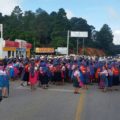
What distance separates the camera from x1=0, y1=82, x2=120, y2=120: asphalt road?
14.3 m

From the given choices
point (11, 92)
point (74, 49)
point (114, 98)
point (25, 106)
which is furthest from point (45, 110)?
point (74, 49)

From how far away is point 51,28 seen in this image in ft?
497

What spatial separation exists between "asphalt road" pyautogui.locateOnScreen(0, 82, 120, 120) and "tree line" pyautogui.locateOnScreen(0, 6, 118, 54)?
9103 centimetres

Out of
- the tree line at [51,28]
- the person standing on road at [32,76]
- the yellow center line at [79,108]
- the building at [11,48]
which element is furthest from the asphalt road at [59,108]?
the tree line at [51,28]

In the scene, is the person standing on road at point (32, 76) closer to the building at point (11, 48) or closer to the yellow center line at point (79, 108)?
the yellow center line at point (79, 108)

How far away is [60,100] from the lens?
19.4 m

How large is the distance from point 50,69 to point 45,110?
44.5ft

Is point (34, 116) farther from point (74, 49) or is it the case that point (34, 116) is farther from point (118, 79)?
point (74, 49)

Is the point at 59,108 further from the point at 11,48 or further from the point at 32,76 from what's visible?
the point at 11,48

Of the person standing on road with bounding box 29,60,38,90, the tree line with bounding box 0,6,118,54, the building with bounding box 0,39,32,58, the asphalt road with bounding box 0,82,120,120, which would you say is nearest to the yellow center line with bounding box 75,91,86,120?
the asphalt road with bounding box 0,82,120,120

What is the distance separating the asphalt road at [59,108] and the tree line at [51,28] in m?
91.0

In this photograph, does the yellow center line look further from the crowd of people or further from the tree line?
the tree line

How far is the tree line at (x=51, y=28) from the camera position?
135m

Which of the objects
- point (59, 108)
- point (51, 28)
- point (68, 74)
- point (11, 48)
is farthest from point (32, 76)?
point (51, 28)
